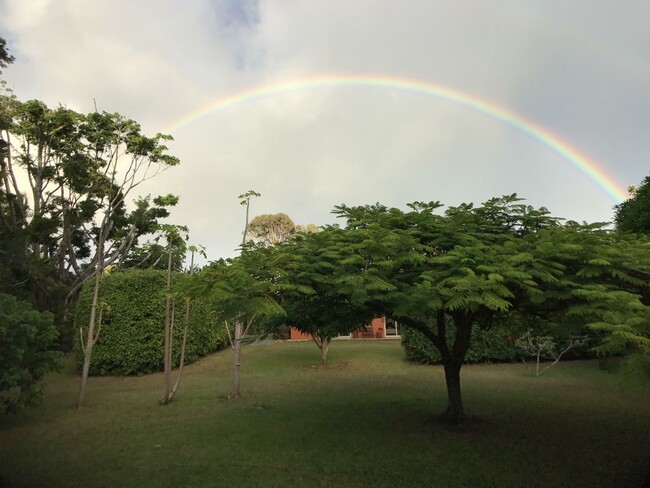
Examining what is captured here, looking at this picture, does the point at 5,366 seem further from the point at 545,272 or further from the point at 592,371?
the point at 592,371

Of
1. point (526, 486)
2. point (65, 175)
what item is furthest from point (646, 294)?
point (65, 175)

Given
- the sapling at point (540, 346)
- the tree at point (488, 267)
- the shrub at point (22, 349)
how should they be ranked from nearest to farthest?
the tree at point (488, 267)
the shrub at point (22, 349)
the sapling at point (540, 346)

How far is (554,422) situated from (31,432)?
38.5ft

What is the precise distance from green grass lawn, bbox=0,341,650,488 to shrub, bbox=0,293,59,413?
1041 millimetres

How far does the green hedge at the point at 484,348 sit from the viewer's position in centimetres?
1867

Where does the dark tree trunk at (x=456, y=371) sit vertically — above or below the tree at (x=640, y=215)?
below

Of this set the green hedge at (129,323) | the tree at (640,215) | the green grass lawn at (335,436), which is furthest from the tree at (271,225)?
the tree at (640,215)

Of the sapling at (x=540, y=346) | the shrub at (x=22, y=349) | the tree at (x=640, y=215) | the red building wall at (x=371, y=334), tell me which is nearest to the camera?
the shrub at (x=22, y=349)

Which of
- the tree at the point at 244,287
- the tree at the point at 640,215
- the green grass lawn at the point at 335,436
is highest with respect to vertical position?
the tree at the point at 640,215

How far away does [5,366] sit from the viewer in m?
8.36

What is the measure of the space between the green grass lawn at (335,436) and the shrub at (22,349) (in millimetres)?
1041

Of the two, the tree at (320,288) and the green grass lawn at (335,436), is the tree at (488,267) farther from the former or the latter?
the green grass lawn at (335,436)

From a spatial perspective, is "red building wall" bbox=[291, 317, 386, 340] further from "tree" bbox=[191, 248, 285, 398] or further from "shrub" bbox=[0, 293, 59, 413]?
"tree" bbox=[191, 248, 285, 398]

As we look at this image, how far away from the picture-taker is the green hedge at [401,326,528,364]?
A: 1867 cm
